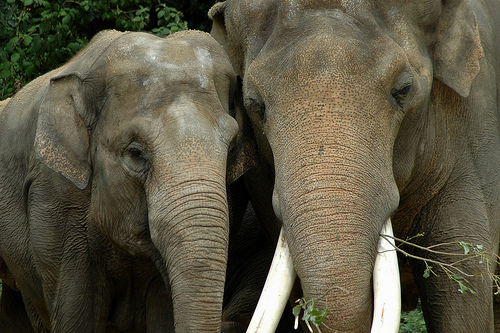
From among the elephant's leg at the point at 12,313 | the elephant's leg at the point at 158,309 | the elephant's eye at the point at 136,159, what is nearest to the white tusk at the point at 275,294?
the elephant's eye at the point at 136,159

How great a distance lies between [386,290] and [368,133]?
1.99 ft

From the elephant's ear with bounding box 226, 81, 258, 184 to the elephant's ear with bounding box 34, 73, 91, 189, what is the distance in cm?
60

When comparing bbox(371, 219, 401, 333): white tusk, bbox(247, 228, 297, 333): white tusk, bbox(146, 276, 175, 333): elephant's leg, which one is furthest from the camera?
bbox(146, 276, 175, 333): elephant's leg

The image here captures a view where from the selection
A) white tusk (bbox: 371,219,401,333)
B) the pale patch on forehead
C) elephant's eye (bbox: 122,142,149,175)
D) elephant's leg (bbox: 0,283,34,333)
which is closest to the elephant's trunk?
elephant's eye (bbox: 122,142,149,175)

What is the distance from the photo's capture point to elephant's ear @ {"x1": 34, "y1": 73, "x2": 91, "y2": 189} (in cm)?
469

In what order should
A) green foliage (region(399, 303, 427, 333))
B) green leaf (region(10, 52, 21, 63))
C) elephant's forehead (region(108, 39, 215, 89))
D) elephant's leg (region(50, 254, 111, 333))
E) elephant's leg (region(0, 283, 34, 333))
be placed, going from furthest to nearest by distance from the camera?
green leaf (region(10, 52, 21, 63)) < green foliage (region(399, 303, 427, 333)) < elephant's leg (region(0, 283, 34, 333)) < elephant's leg (region(50, 254, 111, 333)) < elephant's forehead (region(108, 39, 215, 89))

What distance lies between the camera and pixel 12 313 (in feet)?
20.7

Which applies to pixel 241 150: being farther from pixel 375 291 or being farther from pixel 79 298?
pixel 375 291

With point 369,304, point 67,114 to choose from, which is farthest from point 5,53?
point 369,304

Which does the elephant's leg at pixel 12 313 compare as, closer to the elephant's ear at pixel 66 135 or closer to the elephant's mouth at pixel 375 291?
the elephant's ear at pixel 66 135

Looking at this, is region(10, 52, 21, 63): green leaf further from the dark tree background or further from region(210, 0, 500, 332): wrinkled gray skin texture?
region(210, 0, 500, 332): wrinkled gray skin texture

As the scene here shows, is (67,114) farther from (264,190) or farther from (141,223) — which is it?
(264,190)

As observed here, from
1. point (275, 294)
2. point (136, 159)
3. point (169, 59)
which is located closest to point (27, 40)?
point (169, 59)

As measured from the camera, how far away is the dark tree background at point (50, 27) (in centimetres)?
721
